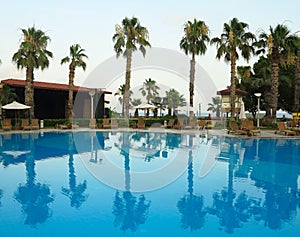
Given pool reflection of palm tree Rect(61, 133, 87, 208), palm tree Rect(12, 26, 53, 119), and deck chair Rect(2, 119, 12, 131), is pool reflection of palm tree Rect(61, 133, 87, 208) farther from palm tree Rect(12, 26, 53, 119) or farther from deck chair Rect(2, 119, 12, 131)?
palm tree Rect(12, 26, 53, 119)

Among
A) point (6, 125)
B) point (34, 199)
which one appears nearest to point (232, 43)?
point (6, 125)

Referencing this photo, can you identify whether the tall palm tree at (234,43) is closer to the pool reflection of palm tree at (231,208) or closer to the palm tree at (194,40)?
the palm tree at (194,40)

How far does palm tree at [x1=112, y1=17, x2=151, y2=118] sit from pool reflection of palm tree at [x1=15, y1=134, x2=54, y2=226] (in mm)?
18376

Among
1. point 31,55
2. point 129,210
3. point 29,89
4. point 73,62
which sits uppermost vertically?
point 73,62

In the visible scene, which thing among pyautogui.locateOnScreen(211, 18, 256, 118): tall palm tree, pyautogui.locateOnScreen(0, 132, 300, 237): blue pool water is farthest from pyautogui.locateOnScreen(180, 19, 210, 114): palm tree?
pyautogui.locateOnScreen(0, 132, 300, 237): blue pool water

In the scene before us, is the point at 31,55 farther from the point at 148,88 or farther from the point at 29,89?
the point at 148,88

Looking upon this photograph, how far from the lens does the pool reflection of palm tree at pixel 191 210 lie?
5387 mm

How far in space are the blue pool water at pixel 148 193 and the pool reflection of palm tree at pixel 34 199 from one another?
20 mm

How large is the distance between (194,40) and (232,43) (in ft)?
13.0

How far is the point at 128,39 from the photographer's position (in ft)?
87.1

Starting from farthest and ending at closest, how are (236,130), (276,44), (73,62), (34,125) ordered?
1. (73,62)
2. (276,44)
3. (34,125)
4. (236,130)

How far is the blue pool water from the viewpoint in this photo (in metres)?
5.21

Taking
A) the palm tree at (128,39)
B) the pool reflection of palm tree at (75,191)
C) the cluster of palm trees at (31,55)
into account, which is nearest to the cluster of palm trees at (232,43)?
the palm tree at (128,39)

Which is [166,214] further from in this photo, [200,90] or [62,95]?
[62,95]
